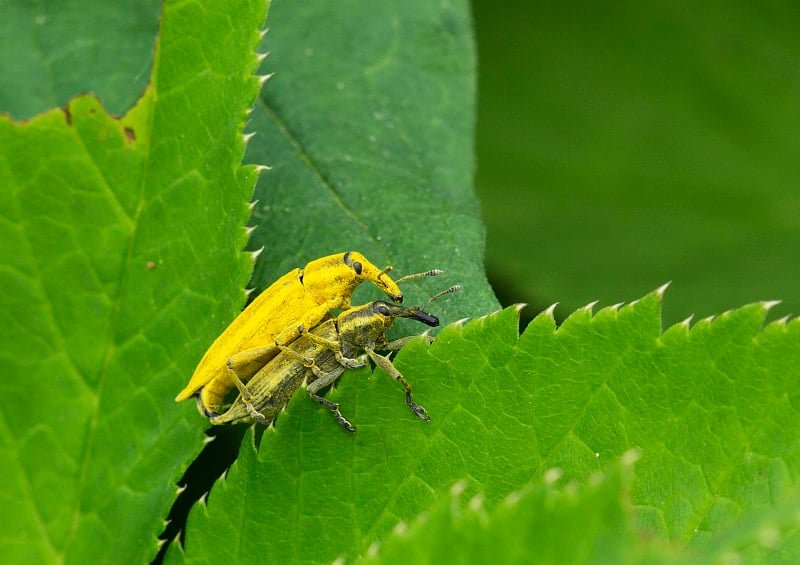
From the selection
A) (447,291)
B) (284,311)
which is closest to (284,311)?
(284,311)

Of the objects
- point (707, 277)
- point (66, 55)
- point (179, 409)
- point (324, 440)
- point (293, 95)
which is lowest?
point (707, 277)

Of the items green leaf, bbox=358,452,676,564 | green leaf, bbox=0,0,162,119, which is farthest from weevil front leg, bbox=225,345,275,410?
green leaf, bbox=358,452,676,564

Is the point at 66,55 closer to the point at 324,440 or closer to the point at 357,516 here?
the point at 324,440

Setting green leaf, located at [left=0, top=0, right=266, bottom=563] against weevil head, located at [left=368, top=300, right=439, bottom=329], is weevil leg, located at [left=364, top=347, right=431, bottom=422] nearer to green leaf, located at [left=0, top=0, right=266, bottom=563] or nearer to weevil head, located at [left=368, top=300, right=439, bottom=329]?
weevil head, located at [left=368, top=300, right=439, bottom=329]

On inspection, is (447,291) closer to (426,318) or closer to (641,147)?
(426,318)

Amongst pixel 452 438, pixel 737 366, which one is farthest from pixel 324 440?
pixel 737 366

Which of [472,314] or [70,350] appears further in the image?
[472,314]
